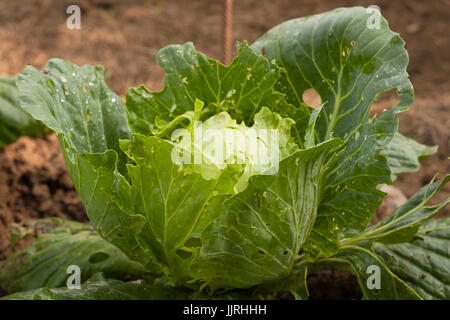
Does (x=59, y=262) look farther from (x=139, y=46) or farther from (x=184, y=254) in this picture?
(x=139, y=46)

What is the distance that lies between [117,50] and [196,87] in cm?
285

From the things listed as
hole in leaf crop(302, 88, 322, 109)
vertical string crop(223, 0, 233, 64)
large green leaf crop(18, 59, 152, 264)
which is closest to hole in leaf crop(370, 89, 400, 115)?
hole in leaf crop(302, 88, 322, 109)

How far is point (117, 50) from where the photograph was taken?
464cm

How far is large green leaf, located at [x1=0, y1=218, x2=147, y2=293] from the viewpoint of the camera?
2168 millimetres

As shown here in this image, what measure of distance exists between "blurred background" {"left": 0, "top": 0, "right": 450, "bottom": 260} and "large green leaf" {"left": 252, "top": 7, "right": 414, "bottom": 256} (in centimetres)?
138

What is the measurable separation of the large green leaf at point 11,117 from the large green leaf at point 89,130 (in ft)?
1.75

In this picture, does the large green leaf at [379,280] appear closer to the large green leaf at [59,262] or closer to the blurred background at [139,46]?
the large green leaf at [59,262]

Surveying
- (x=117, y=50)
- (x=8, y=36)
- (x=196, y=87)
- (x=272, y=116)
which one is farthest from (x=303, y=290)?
(x=8, y=36)

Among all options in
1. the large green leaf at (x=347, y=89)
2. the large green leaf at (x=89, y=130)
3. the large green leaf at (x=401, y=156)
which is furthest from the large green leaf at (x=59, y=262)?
the large green leaf at (x=401, y=156)

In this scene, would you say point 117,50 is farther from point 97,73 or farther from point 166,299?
point 166,299

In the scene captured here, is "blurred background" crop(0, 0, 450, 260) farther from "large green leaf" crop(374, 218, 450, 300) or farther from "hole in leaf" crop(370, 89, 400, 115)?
"large green leaf" crop(374, 218, 450, 300)

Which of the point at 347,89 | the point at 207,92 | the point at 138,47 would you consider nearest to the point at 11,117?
the point at 207,92

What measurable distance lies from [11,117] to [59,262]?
27.6 inches

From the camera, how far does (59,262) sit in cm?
220
